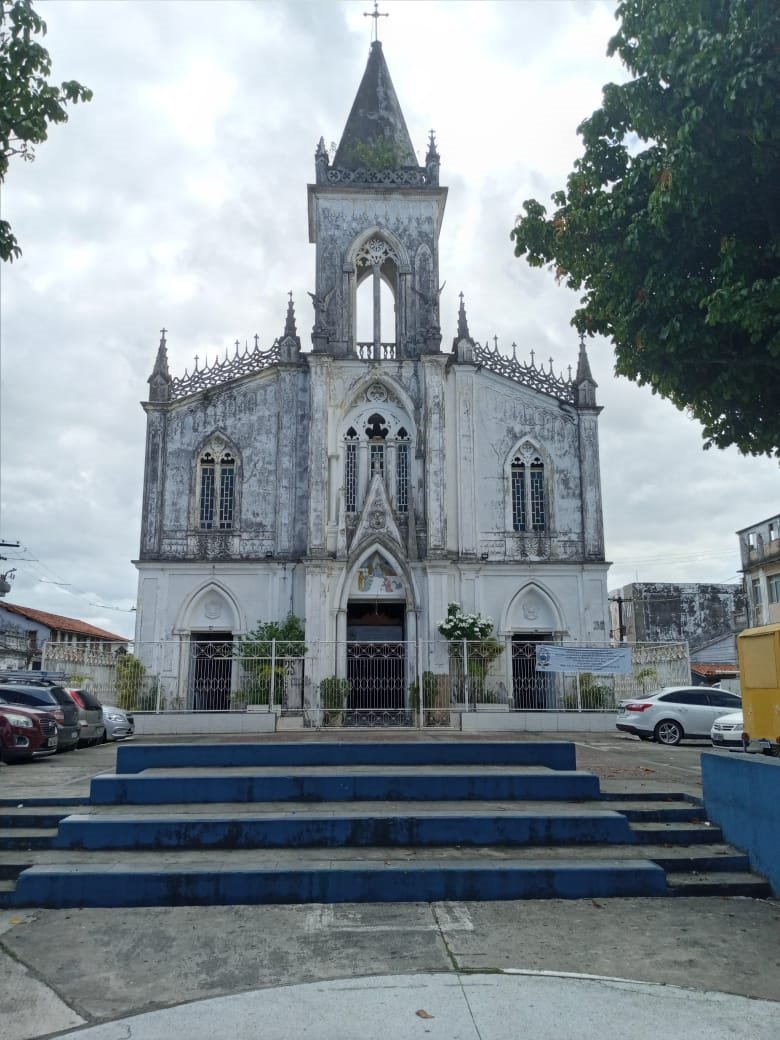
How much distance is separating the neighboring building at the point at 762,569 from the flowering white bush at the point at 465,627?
25.8m

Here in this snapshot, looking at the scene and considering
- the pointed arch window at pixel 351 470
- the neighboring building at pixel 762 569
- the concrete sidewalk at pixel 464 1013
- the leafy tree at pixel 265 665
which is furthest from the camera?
the neighboring building at pixel 762 569

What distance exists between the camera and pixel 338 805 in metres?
8.24

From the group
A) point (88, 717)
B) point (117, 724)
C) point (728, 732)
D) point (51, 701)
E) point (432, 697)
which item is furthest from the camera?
point (432, 697)

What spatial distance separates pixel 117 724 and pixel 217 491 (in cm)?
773

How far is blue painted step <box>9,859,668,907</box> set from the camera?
656 centimetres

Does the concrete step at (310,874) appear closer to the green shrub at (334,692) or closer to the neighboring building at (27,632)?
the green shrub at (334,692)

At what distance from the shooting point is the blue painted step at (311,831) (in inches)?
291

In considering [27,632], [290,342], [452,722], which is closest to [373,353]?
[290,342]

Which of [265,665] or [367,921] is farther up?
[265,665]

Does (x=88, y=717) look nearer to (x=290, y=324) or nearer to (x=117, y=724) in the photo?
(x=117, y=724)

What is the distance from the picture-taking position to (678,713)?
19922 millimetres

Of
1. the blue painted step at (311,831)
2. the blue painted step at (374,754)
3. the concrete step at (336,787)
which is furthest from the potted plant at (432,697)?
the blue painted step at (311,831)

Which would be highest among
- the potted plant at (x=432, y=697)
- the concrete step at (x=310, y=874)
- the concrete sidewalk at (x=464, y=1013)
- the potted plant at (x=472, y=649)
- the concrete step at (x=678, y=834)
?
the potted plant at (x=472, y=649)

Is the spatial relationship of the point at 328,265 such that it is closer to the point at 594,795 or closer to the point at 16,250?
the point at 16,250
